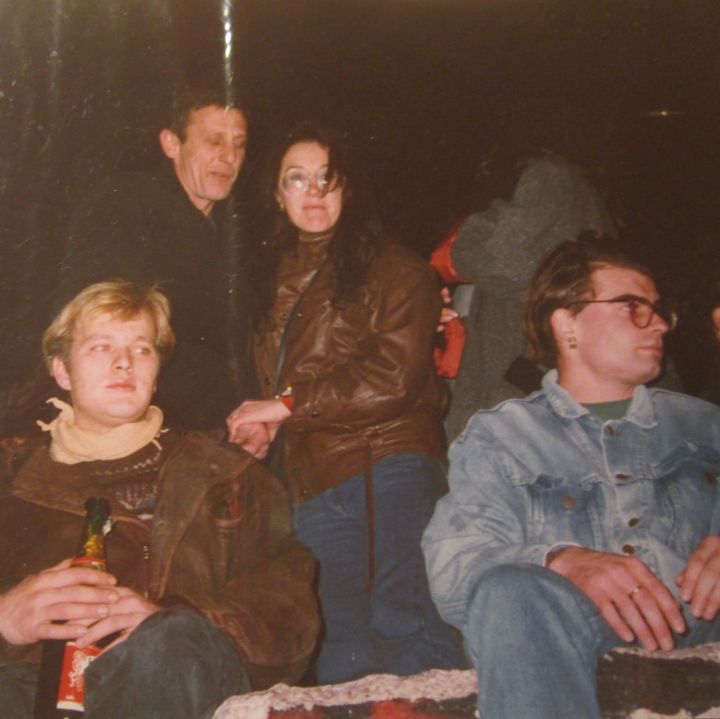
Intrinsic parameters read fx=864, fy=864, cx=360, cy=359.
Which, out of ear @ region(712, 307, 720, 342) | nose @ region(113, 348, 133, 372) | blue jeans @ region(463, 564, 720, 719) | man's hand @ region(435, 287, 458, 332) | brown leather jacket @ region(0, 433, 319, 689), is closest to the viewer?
blue jeans @ region(463, 564, 720, 719)

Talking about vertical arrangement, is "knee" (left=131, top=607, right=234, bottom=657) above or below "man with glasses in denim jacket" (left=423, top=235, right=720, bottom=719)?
below

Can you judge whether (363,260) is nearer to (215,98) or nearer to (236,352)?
(236,352)

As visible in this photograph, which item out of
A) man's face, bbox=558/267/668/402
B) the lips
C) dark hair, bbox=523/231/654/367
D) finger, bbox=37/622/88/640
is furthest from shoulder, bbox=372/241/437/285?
finger, bbox=37/622/88/640

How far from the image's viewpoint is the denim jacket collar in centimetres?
148

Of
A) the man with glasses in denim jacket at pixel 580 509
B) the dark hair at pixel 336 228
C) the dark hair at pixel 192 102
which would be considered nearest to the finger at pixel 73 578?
the man with glasses in denim jacket at pixel 580 509

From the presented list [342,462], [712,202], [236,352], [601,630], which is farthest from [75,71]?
[601,630]

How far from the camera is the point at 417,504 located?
1.60 metres

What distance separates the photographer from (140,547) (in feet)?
4.75

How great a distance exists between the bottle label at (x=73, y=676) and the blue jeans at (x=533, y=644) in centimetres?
59

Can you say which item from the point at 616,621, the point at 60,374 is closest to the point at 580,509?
the point at 616,621

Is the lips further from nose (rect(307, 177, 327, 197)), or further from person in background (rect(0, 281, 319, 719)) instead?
nose (rect(307, 177, 327, 197))

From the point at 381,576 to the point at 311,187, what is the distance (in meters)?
0.83

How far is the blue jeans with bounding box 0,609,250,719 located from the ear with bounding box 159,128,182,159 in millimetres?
1084

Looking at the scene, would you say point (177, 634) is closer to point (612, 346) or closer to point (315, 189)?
point (612, 346)
